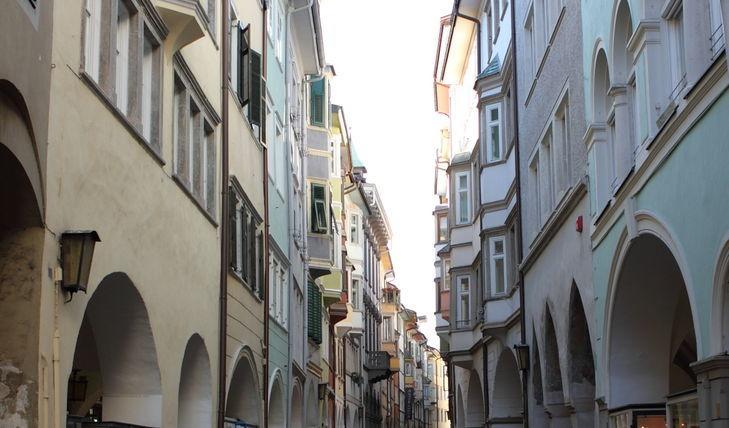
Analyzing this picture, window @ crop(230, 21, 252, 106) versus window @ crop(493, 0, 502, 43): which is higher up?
window @ crop(493, 0, 502, 43)

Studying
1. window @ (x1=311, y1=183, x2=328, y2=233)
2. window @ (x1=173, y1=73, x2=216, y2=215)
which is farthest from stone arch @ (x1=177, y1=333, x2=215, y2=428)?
window @ (x1=311, y1=183, x2=328, y2=233)

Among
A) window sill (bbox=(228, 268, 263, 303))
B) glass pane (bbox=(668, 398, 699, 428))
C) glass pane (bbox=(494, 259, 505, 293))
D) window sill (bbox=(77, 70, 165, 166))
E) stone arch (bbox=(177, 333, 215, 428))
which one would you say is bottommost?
glass pane (bbox=(668, 398, 699, 428))

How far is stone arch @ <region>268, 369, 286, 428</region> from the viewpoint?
2666cm

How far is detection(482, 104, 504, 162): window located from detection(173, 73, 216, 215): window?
1362 centimetres

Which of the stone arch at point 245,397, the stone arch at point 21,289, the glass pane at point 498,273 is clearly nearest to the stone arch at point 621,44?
the stone arch at point 21,289

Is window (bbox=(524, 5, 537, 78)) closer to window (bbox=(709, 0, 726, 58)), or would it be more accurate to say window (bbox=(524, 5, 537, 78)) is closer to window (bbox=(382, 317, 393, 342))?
window (bbox=(709, 0, 726, 58))

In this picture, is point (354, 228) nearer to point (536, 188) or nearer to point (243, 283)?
point (536, 188)

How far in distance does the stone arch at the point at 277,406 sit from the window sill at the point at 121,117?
1322 cm

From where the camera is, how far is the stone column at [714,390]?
11.1 meters

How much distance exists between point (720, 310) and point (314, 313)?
25196 mm

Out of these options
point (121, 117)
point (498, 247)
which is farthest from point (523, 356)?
point (121, 117)

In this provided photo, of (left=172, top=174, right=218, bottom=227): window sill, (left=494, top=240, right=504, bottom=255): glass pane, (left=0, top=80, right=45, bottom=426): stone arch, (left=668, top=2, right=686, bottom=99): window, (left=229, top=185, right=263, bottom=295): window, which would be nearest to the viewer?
(left=0, top=80, right=45, bottom=426): stone arch

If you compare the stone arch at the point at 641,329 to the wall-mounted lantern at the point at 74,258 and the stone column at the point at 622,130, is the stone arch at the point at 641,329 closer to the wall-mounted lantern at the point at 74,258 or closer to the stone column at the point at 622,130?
the stone column at the point at 622,130

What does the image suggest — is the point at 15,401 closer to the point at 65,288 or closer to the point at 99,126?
the point at 65,288
